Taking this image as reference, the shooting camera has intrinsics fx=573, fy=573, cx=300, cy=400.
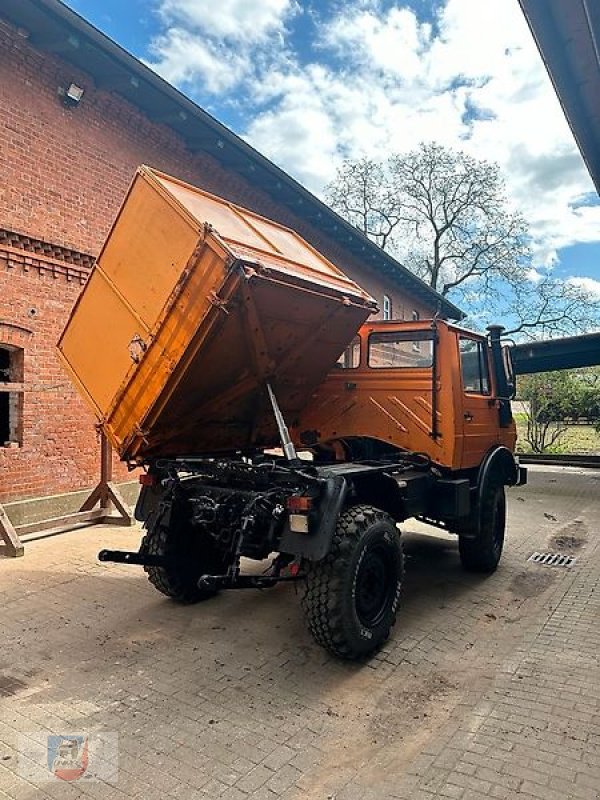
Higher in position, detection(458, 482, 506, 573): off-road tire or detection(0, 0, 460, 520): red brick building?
detection(0, 0, 460, 520): red brick building

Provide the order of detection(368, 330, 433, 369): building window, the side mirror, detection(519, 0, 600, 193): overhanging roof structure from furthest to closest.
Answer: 1. the side mirror
2. detection(368, 330, 433, 369): building window
3. detection(519, 0, 600, 193): overhanging roof structure

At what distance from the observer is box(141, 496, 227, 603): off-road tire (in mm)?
4551

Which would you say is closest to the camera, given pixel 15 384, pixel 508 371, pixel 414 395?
pixel 414 395

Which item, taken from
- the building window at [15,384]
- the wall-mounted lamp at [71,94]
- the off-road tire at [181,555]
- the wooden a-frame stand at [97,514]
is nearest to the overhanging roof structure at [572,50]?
the off-road tire at [181,555]

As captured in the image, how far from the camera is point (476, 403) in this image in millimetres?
5645

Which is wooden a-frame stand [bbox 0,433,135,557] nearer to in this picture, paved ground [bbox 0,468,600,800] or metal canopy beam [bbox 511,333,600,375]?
paved ground [bbox 0,468,600,800]

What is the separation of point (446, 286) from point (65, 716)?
31.0 m

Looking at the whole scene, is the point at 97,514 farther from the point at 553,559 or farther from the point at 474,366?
the point at 553,559

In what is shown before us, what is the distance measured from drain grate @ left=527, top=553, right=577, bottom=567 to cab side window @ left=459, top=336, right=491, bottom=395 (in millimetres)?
2227

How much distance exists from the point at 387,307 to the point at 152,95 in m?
12.2

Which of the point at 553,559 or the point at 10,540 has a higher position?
the point at 10,540

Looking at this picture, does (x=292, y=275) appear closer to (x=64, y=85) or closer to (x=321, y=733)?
(x=321, y=733)
